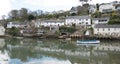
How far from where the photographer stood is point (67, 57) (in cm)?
2559

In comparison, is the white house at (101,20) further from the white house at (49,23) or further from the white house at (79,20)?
the white house at (49,23)

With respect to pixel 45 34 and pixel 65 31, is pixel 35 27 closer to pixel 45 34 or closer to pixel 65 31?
pixel 45 34

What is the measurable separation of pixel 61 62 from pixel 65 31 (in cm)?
2644

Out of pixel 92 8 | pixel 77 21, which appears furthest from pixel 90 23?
pixel 92 8

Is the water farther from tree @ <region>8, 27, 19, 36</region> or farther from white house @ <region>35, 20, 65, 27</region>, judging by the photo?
white house @ <region>35, 20, 65, 27</region>

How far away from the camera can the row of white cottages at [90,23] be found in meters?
43.1

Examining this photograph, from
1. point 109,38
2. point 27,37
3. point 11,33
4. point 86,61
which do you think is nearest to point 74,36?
point 109,38

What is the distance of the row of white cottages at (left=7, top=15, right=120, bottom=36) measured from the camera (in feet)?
141

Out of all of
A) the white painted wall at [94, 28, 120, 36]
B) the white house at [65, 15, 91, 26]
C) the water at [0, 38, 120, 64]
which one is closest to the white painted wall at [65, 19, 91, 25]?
the white house at [65, 15, 91, 26]

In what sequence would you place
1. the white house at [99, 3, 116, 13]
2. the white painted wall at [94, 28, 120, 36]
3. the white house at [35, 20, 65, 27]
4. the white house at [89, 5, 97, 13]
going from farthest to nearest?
the white house at [89, 5, 97, 13]
the white house at [99, 3, 116, 13]
the white house at [35, 20, 65, 27]
the white painted wall at [94, 28, 120, 36]

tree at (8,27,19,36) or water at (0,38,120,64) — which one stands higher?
tree at (8,27,19,36)

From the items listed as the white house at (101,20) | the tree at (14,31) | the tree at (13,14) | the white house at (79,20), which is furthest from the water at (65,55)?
the tree at (13,14)

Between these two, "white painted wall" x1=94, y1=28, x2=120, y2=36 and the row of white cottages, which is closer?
"white painted wall" x1=94, y1=28, x2=120, y2=36

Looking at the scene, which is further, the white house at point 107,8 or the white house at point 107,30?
the white house at point 107,8
